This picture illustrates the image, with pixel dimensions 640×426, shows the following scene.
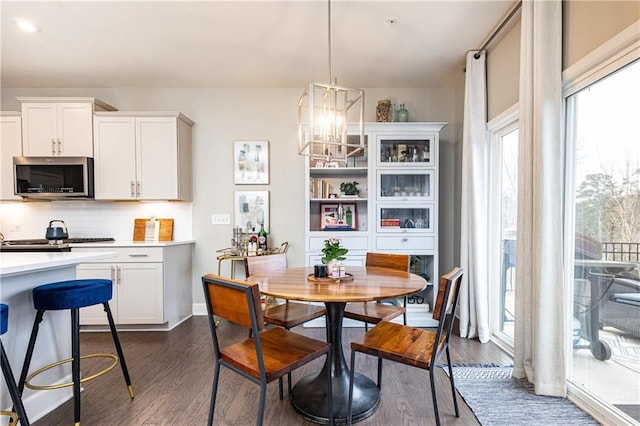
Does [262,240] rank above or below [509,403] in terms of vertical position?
above

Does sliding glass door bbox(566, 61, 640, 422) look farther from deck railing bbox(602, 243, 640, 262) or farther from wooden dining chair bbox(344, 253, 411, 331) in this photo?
wooden dining chair bbox(344, 253, 411, 331)

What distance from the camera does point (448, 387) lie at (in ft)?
6.88

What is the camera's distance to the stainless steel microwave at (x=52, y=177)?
3.29 meters

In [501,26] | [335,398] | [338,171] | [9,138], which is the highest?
[501,26]

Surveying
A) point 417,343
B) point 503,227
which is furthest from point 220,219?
point 503,227

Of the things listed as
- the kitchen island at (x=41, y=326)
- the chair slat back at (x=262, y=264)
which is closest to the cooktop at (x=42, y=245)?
the kitchen island at (x=41, y=326)

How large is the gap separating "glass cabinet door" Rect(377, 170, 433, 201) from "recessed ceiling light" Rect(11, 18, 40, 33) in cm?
334

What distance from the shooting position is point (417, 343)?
65.9 inches

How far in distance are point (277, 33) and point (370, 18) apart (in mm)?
804

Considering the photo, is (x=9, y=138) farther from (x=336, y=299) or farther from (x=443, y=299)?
(x=443, y=299)

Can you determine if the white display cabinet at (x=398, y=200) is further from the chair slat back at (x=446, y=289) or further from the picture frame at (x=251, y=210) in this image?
the chair slat back at (x=446, y=289)

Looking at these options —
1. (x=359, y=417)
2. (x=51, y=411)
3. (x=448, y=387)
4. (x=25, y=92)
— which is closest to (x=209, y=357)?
(x=51, y=411)

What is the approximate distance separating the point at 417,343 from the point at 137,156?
336cm

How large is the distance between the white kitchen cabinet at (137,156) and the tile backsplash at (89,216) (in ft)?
1.09
